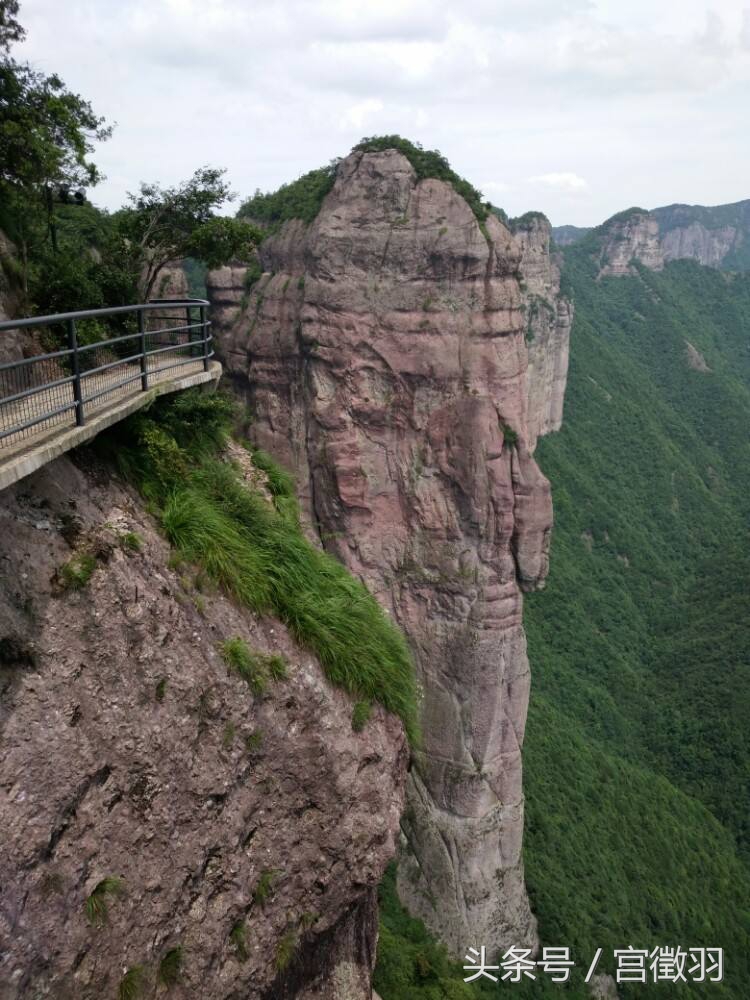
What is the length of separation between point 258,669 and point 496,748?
19.5m

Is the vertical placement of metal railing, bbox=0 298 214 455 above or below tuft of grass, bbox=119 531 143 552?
above

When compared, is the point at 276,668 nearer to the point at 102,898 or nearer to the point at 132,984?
the point at 102,898

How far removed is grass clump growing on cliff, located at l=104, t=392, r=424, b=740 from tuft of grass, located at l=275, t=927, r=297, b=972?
2.33 metres

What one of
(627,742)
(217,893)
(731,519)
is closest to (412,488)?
(217,893)

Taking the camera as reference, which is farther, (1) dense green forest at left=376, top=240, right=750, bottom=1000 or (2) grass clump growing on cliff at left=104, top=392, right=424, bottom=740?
(1) dense green forest at left=376, top=240, right=750, bottom=1000

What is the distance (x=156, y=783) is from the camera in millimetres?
5988

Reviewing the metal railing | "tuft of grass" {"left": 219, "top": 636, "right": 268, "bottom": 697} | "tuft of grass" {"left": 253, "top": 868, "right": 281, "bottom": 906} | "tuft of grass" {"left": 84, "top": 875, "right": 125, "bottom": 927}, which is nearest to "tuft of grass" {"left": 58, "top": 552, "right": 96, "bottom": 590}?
the metal railing

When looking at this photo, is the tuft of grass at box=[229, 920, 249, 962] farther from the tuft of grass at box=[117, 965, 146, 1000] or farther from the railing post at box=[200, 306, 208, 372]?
the railing post at box=[200, 306, 208, 372]

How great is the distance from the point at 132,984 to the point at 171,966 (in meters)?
0.38

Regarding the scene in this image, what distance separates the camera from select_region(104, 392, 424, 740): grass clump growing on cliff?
733 centimetres

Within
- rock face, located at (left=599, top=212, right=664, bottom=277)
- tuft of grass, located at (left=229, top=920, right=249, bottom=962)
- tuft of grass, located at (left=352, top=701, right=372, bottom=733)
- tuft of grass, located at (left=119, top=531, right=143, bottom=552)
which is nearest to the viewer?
tuft of grass, located at (left=229, top=920, right=249, bottom=962)

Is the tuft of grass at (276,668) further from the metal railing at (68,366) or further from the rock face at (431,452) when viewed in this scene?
the rock face at (431,452)

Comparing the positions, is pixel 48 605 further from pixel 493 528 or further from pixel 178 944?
pixel 493 528

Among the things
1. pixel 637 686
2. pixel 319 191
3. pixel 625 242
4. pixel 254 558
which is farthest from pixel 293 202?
pixel 625 242
